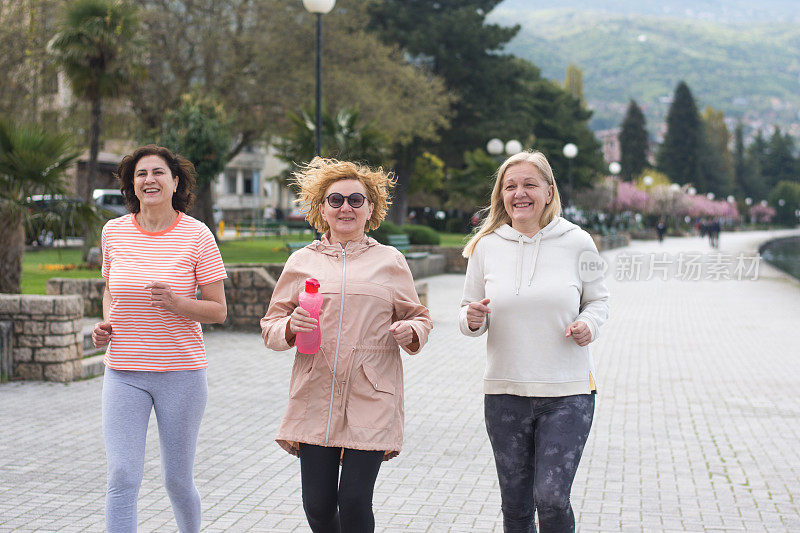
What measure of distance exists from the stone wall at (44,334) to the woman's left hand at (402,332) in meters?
6.23

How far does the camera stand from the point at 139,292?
3723 mm

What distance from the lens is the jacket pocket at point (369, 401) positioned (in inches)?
133

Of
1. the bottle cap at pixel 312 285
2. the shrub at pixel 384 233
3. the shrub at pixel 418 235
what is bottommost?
the shrub at pixel 418 235

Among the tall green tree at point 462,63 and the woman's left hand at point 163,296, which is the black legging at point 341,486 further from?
the tall green tree at point 462,63

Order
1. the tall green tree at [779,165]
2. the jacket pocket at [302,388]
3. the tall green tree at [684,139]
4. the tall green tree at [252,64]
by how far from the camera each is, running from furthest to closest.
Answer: the tall green tree at [779,165] < the tall green tree at [684,139] < the tall green tree at [252,64] < the jacket pocket at [302,388]

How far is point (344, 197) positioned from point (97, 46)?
1856cm

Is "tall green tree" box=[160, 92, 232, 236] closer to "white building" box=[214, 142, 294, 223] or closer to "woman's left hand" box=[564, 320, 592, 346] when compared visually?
"woman's left hand" box=[564, 320, 592, 346]

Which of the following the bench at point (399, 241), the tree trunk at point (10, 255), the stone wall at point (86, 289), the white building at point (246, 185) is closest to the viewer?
the tree trunk at point (10, 255)

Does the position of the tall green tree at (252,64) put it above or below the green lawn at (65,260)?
above

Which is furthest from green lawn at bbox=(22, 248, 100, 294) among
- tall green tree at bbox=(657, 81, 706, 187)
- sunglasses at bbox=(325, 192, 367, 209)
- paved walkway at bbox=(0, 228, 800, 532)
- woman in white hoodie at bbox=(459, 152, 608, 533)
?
tall green tree at bbox=(657, 81, 706, 187)

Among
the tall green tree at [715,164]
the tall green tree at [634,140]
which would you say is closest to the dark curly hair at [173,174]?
the tall green tree at [634,140]

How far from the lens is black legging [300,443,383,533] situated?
133 inches

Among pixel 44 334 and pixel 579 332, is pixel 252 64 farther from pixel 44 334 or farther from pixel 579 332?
pixel 579 332

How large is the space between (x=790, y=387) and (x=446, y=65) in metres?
39.4
